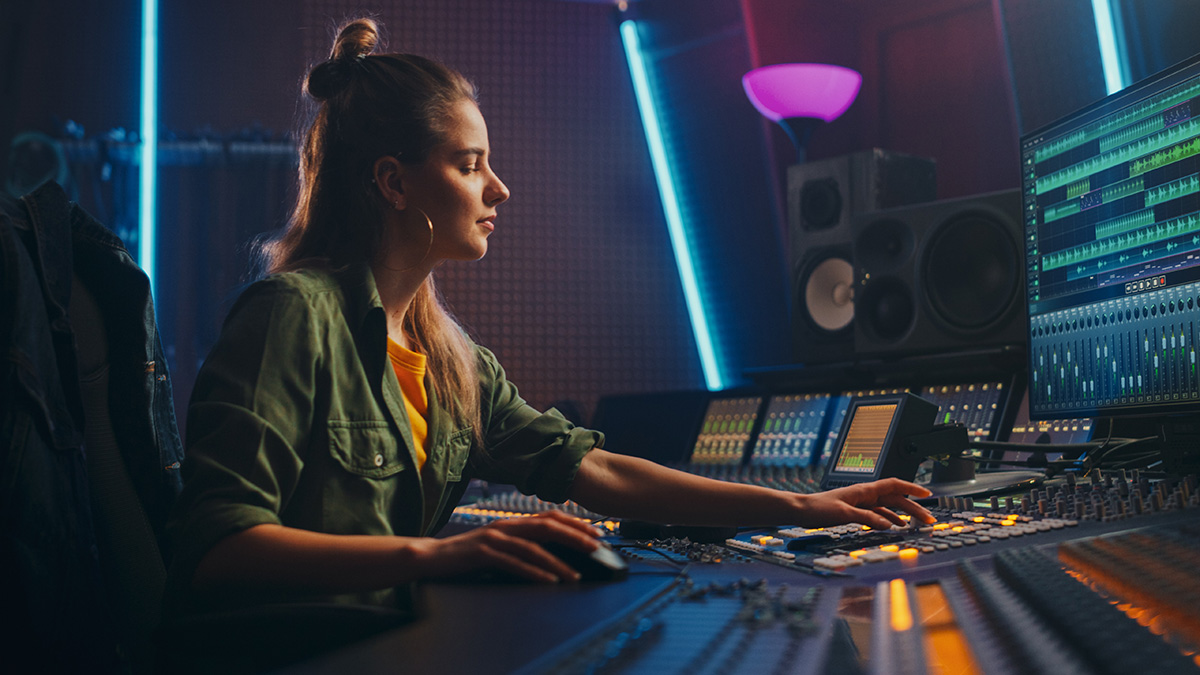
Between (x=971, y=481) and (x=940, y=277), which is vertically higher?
(x=940, y=277)

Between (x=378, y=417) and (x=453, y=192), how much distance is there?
1.14ft

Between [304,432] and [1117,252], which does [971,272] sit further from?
[304,432]

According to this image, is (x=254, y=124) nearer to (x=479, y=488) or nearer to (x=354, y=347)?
(x=479, y=488)

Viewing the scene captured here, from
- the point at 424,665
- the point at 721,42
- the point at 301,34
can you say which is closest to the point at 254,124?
the point at 301,34

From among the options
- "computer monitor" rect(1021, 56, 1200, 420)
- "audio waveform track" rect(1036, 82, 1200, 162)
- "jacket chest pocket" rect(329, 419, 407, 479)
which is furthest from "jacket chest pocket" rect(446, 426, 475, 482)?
"audio waveform track" rect(1036, 82, 1200, 162)

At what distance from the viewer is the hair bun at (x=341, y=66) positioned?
51.6 inches

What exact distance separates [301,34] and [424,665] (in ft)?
10.2

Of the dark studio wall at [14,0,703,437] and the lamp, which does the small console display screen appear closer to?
the lamp

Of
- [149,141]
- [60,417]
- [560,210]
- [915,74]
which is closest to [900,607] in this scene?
[60,417]

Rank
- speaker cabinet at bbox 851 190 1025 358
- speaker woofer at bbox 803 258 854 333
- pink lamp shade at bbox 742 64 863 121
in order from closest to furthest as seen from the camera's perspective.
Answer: speaker cabinet at bbox 851 190 1025 358 < speaker woofer at bbox 803 258 854 333 < pink lamp shade at bbox 742 64 863 121

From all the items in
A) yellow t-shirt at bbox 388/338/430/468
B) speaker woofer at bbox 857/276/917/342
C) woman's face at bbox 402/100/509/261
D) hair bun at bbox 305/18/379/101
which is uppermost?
hair bun at bbox 305/18/379/101

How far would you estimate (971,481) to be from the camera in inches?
56.2

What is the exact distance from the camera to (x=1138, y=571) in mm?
688

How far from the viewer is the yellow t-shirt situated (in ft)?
4.16
